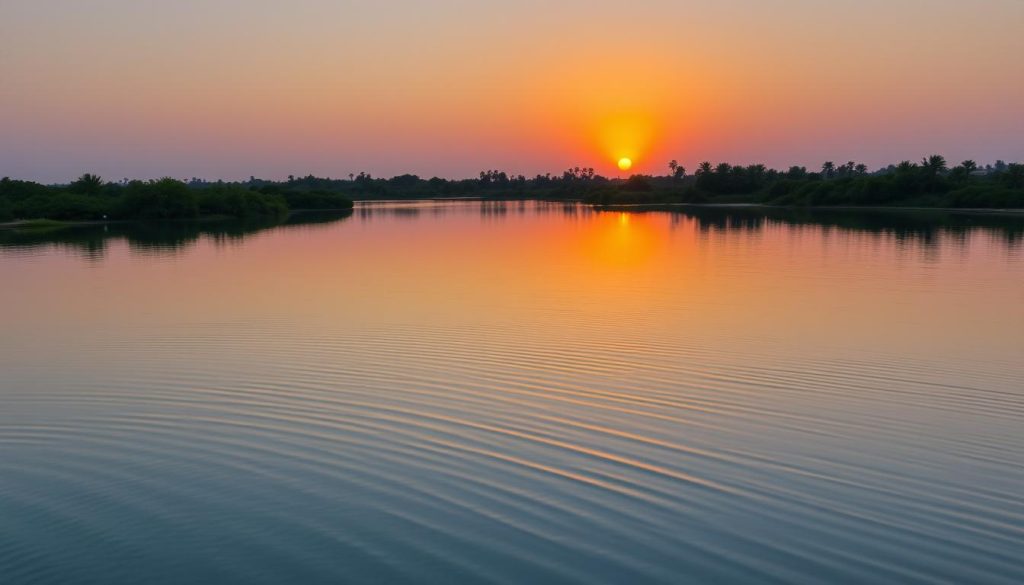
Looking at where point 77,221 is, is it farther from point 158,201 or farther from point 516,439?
point 516,439

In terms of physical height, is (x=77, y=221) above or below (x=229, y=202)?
below

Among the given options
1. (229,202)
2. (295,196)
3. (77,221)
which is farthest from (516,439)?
(295,196)

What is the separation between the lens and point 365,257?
3994 centimetres

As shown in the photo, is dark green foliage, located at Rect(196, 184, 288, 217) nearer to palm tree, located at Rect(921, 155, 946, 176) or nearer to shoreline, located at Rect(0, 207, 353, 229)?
shoreline, located at Rect(0, 207, 353, 229)

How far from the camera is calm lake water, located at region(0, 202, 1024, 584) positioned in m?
6.91

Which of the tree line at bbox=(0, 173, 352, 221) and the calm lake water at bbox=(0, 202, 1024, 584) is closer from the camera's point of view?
the calm lake water at bbox=(0, 202, 1024, 584)

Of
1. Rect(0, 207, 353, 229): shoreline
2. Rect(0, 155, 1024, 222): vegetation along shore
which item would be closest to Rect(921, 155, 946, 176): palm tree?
Rect(0, 155, 1024, 222): vegetation along shore

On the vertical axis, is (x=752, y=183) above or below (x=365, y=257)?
above

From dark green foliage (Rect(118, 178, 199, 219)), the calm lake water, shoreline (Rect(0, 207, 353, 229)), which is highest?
dark green foliage (Rect(118, 178, 199, 219))

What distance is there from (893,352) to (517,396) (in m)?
7.74

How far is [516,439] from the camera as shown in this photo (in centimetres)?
996

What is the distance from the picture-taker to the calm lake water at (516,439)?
691 centimetres

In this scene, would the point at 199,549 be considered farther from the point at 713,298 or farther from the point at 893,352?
the point at 713,298

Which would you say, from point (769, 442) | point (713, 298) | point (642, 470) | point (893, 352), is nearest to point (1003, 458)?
Answer: point (769, 442)
